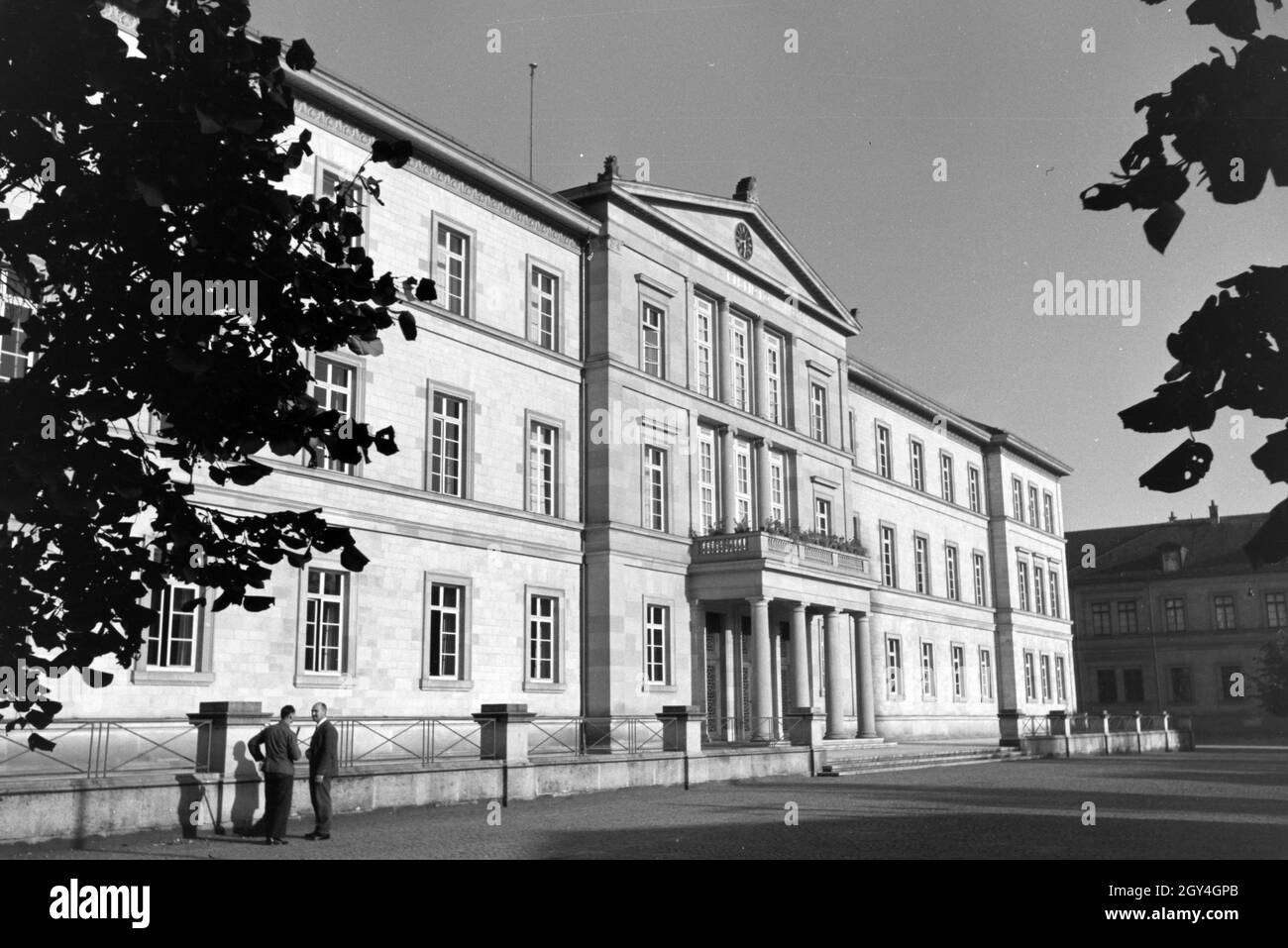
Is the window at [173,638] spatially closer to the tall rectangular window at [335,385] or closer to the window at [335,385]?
the window at [335,385]

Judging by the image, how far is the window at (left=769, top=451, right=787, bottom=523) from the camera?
4088 centimetres

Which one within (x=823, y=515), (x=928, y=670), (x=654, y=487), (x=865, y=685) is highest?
(x=823, y=515)

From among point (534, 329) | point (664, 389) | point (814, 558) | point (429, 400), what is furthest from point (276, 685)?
point (814, 558)

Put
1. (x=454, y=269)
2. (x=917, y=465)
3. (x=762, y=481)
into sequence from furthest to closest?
(x=917, y=465) < (x=762, y=481) < (x=454, y=269)

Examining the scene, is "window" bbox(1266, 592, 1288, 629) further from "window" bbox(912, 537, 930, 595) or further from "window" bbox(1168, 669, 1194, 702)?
"window" bbox(912, 537, 930, 595)

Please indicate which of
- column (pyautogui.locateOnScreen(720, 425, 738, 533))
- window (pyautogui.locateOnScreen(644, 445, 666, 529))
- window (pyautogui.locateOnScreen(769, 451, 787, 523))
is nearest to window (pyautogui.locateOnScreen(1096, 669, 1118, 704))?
window (pyautogui.locateOnScreen(769, 451, 787, 523))

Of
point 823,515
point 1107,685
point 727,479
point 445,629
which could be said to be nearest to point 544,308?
point 727,479

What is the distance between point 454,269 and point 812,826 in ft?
58.2

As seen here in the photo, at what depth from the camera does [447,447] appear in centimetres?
2919

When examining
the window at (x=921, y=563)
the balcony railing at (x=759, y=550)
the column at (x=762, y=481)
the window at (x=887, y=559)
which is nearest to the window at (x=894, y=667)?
the window at (x=887, y=559)

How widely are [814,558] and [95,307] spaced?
3281 cm

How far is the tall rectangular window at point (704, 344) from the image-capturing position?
38219mm

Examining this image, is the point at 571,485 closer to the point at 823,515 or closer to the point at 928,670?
the point at 823,515

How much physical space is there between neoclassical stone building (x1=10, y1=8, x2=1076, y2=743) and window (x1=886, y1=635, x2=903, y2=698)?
35cm
